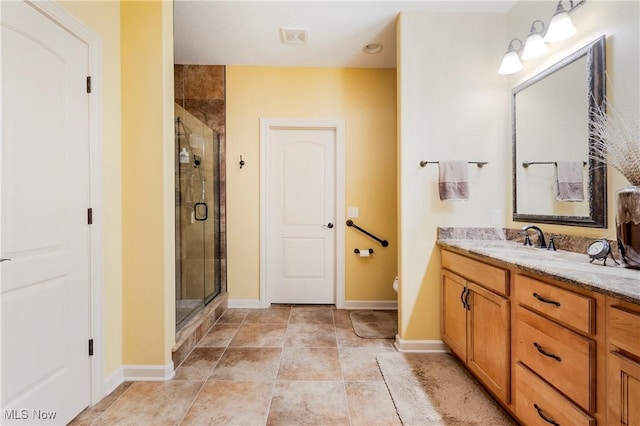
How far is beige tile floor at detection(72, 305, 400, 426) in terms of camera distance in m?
1.50

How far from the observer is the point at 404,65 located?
2.21 metres

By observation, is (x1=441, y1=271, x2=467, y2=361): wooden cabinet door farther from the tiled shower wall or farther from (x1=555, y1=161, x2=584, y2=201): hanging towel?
the tiled shower wall

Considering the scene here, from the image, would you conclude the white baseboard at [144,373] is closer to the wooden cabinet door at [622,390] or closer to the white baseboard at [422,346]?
the white baseboard at [422,346]

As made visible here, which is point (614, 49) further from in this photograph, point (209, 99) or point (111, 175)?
point (209, 99)

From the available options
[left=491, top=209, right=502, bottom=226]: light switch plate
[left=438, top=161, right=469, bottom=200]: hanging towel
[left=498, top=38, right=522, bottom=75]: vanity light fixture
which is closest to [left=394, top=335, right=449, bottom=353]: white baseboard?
[left=491, top=209, right=502, bottom=226]: light switch plate

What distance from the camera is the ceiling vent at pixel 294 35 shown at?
2.44m

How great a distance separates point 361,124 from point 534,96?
63.3 inches

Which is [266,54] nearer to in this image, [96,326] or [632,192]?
[96,326]

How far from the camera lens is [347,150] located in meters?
3.17

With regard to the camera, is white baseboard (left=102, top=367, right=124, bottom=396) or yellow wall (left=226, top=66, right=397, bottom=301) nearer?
white baseboard (left=102, top=367, right=124, bottom=396)

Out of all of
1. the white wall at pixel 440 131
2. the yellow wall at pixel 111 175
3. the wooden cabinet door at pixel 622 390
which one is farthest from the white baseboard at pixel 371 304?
the wooden cabinet door at pixel 622 390

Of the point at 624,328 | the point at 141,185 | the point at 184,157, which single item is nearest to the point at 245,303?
the point at 184,157

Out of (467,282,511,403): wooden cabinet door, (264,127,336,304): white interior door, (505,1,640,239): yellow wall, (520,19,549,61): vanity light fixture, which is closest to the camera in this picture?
(505,1,640,239): yellow wall

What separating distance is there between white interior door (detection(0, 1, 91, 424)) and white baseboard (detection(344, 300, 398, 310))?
2274mm
